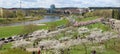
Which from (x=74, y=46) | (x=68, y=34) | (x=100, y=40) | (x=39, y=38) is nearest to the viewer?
(x=74, y=46)

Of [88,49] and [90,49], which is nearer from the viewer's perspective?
[90,49]

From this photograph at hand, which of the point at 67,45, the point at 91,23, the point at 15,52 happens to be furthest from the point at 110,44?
the point at 91,23

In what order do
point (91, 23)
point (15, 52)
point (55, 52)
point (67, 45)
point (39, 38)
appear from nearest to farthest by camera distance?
point (15, 52), point (55, 52), point (67, 45), point (39, 38), point (91, 23)

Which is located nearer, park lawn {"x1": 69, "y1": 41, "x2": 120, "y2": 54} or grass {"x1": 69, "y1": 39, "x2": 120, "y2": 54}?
grass {"x1": 69, "y1": 39, "x2": 120, "y2": 54}

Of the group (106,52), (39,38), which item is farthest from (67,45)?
(39,38)

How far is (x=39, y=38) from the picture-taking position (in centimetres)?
4828

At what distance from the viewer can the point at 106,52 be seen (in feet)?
127

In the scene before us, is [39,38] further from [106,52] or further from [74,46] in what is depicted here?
[106,52]

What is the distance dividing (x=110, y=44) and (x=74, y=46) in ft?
20.0

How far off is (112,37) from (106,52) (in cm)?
639

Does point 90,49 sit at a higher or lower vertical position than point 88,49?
higher

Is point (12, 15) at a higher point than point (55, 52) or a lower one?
lower

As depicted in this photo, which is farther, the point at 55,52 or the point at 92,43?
the point at 92,43

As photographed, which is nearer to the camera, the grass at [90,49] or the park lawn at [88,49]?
the grass at [90,49]
